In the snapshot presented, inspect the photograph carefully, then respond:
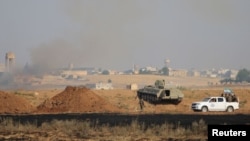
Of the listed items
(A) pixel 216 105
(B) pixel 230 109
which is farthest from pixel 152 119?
(B) pixel 230 109

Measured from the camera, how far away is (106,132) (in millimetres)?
26141

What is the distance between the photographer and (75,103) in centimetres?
5341

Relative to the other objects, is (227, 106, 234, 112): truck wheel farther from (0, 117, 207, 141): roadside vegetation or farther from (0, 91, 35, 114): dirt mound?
(0, 91, 35, 114): dirt mound

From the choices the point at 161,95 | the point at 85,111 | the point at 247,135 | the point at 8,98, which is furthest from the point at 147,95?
the point at 247,135

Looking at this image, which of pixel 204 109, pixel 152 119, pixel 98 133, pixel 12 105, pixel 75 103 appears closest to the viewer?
pixel 98 133

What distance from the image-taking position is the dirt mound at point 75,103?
2052 inches

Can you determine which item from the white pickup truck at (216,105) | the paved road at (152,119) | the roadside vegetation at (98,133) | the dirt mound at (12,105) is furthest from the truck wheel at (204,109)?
the roadside vegetation at (98,133)

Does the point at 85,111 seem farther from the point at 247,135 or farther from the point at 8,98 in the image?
the point at 247,135

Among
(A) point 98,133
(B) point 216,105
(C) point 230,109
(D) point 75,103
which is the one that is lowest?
(A) point 98,133

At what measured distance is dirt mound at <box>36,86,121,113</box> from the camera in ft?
171

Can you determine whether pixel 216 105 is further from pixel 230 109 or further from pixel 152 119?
pixel 152 119

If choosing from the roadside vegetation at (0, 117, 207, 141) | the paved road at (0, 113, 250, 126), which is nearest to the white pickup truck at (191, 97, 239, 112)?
the paved road at (0, 113, 250, 126)

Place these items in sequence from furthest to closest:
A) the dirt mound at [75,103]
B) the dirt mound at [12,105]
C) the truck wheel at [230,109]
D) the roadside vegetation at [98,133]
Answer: the dirt mound at [12,105] < the dirt mound at [75,103] < the truck wheel at [230,109] < the roadside vegetation at [98,133]

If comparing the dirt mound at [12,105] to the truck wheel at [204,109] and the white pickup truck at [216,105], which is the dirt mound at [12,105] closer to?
the white pickup truck at [216,105]
